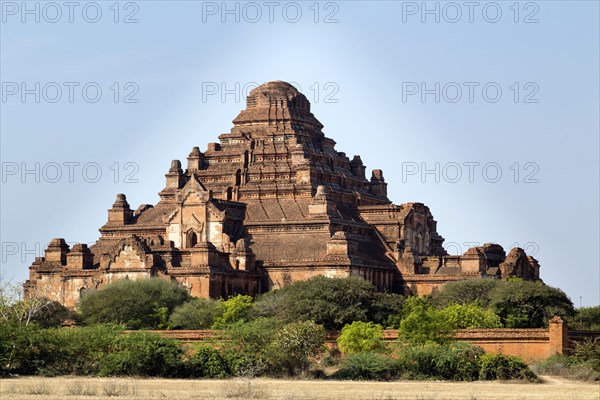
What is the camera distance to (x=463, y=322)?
85625 millimetres

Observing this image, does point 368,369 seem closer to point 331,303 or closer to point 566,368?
point 566,368

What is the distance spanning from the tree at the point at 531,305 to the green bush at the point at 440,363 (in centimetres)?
1432

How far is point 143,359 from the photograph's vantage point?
73.1m

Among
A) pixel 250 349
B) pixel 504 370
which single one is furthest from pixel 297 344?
pixel 504 370

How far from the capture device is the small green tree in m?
87.5

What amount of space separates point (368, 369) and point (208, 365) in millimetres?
6446

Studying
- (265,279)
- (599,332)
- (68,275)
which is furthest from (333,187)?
(599,332)

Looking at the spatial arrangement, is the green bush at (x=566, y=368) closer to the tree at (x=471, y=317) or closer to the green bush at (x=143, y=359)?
the tree at (x=471, y=317)

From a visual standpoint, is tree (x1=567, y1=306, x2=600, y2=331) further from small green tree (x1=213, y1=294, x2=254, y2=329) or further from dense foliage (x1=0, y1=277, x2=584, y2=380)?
small green tree (x1=213, y1=294, x2=254, y2=329)

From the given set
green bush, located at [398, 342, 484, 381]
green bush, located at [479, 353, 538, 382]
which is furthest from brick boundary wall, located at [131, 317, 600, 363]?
green bush, located at [479, 353, 538, 382]

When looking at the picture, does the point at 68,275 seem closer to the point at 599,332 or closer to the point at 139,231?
the point at 139,231

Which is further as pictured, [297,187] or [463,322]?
[297,187]

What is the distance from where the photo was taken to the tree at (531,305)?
89.3m

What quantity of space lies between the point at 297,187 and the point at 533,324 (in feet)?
66.3
